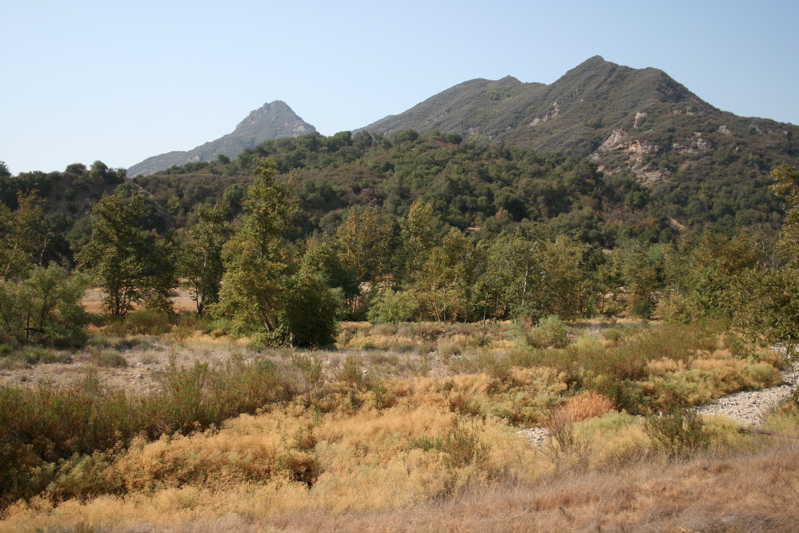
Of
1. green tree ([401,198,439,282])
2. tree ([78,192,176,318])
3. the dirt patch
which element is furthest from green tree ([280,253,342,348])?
green tree ([401,198,439,282])

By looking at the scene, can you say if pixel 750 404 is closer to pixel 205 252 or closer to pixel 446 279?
pixel 446 279

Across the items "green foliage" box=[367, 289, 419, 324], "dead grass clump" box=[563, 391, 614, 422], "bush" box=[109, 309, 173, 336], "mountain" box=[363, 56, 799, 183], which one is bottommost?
"green foliage" box=[367, 289, 419, 324]

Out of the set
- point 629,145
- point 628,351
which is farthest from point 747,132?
point 628,351

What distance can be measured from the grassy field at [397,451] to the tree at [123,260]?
12.9 meters

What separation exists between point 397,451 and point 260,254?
11.3 m

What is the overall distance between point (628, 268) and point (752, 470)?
129ft

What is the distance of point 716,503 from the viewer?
464 cm

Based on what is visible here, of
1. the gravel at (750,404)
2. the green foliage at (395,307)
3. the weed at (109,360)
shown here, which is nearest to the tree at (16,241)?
the weed at (109,360)

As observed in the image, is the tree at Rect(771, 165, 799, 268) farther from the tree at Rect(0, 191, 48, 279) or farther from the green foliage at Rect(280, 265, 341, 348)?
the tree at Rect(0, 191, 48, 279)

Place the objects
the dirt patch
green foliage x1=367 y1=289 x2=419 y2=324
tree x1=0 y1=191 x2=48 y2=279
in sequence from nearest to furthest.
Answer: tree x1=0 y1=191 x2=48 y2=279 < green foliage x1=367 y1=289 x2=419 y2=324 < the dirt patch

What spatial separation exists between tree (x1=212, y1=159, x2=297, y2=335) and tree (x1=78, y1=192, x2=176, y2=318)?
10.7 metres

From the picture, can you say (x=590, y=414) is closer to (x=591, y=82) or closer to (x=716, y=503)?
(x=716, y=503)

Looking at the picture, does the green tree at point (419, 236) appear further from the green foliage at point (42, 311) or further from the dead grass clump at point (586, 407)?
the dead grass clump at point (586, 407)

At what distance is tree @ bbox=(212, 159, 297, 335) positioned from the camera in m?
16.0
